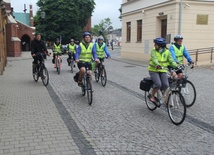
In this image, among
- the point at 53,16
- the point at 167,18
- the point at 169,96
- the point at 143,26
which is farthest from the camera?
the point at 53,16

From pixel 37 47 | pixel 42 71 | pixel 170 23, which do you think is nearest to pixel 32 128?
pixel 42 71

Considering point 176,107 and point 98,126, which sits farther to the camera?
point 176,107

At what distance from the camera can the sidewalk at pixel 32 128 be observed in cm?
441

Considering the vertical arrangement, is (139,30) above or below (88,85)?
above

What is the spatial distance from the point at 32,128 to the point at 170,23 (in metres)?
16.0

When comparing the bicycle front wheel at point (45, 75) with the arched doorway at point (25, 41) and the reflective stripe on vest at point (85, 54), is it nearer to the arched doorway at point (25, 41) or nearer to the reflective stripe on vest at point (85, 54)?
the reflective stripe on vest at point (85, 54)

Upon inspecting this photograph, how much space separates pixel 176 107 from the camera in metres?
5.91

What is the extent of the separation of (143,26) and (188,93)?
16.7 m

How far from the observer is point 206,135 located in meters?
5.18

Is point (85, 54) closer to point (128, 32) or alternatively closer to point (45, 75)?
point (45, 75)

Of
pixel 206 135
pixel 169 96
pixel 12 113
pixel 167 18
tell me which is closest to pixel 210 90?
pixel 169 96

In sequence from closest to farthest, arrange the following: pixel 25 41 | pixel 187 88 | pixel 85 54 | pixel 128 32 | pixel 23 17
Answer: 1. pixel 187 88
2. pixel 85 54
3. pixel 128 32
4. pixel 25 41
5. pixel 23 17

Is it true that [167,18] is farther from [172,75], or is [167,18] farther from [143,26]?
[172,75]

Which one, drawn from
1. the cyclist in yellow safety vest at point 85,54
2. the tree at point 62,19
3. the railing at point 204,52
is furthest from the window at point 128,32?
the tree at point 62,19
